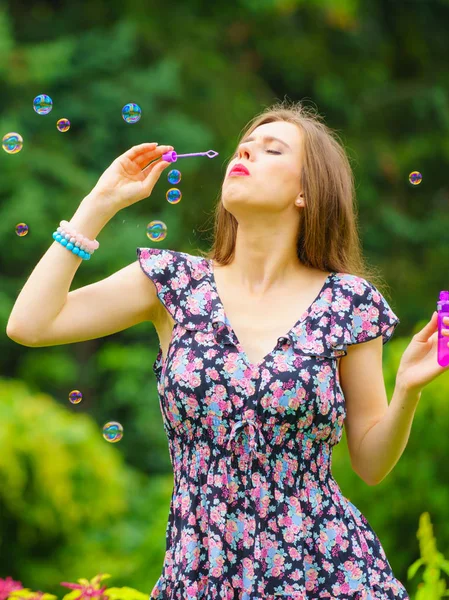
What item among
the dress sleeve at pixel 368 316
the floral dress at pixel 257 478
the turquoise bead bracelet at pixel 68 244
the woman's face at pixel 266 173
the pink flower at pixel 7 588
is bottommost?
the pink flower at pixel 7 588

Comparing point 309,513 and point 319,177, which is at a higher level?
point 319,177

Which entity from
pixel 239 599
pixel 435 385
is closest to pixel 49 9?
pixel 435 385

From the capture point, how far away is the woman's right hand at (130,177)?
2.65 metres

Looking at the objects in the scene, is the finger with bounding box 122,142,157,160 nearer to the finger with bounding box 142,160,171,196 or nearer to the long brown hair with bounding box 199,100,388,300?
the finger with bounding box 142,160,171,196

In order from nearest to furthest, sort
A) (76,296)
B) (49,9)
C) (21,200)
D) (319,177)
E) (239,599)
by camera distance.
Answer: (239,599)
(76,296)
(319,177)
(21,200)
(49,9)

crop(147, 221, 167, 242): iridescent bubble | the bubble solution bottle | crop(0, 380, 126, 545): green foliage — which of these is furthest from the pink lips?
crop(0, 380, 126, 545): green foliage

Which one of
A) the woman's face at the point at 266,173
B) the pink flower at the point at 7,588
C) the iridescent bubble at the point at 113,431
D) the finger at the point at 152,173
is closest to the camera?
the woman's face at the point at 266,173

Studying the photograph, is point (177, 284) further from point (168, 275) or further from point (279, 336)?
point (279, 336)

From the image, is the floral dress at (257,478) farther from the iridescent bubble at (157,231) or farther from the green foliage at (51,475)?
the green foliage at (51,475)

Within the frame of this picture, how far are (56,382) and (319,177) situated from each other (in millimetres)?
6529

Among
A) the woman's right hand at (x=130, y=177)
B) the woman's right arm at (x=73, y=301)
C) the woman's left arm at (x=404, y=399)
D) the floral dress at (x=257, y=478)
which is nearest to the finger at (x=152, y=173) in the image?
the woman's right hand at (x=130, y=177)

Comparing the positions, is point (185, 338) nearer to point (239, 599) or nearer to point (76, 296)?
point (76, 296)

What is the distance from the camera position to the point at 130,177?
2.74 m

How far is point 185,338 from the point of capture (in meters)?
2.56
